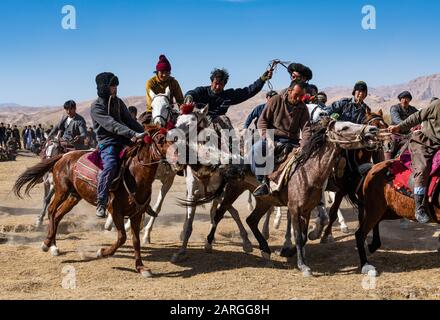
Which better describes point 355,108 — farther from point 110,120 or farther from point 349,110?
point 110,120

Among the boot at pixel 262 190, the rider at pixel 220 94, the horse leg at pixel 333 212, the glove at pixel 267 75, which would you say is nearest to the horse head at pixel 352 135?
the boot at pixel 262 190

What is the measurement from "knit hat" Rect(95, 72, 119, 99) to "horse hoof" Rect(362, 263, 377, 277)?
14.9 ft

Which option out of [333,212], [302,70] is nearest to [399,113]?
[333,212]

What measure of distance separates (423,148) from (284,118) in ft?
6.78

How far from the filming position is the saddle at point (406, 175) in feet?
21.2

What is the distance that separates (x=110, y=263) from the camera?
755 centimetres

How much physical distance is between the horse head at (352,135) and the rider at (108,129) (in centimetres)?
279

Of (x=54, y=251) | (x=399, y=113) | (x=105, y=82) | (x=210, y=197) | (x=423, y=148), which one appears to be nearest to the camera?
(x=423, y=148)

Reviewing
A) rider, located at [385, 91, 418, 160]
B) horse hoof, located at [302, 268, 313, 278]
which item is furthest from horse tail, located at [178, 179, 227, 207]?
rider, located at [385, 91, 418, 160]

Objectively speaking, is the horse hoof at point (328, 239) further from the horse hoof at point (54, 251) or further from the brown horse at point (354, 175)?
the horse hoof at point (54, 251)

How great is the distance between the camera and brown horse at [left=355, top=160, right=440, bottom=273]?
6812 millimetres

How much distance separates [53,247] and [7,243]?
1.61 m

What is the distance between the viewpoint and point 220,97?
9016 millimetres
